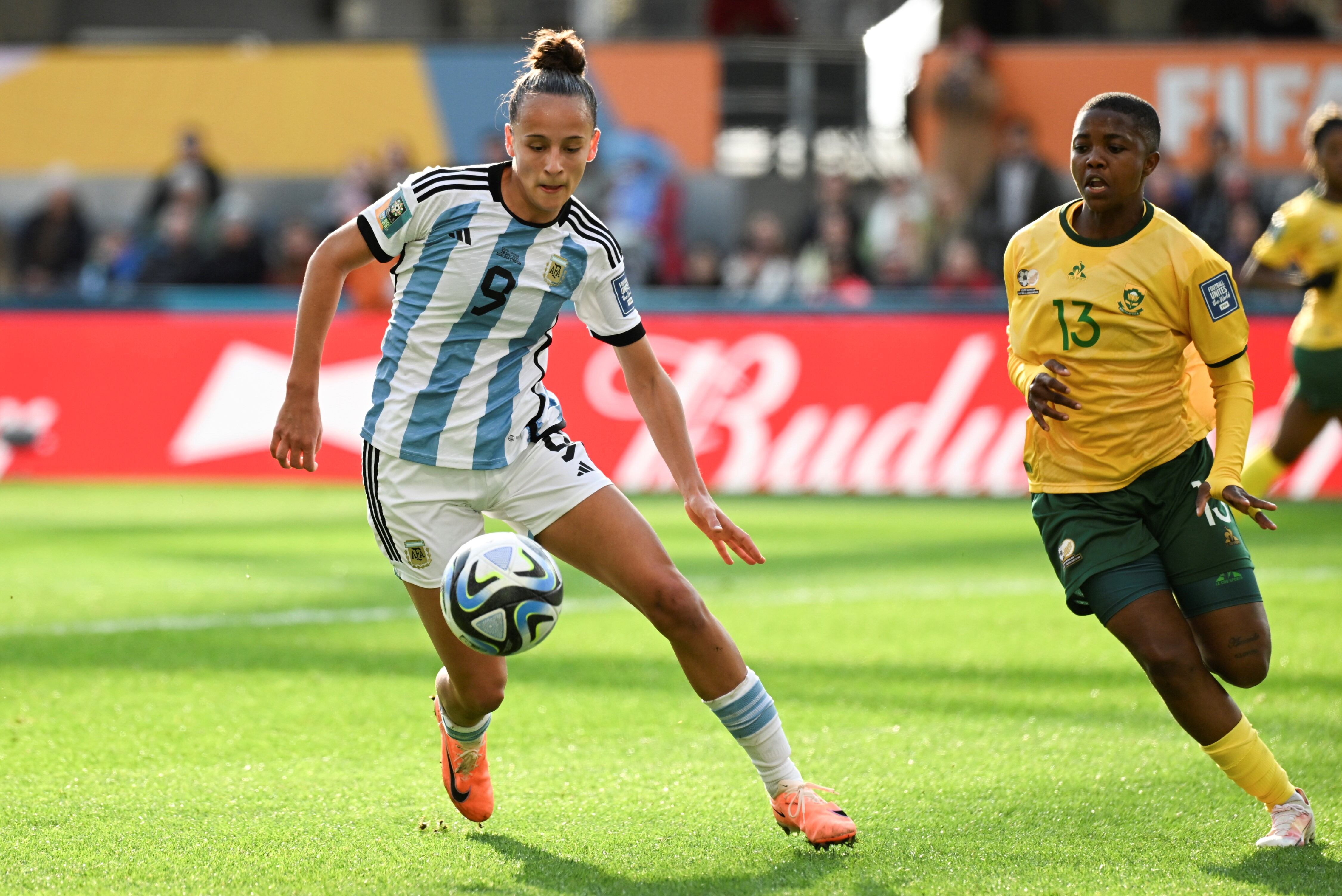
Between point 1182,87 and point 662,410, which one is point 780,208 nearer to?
point 1182,87

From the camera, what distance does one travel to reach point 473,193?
4426 millimetres

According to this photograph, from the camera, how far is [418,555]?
14.8 ft

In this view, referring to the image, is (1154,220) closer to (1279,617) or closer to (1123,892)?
(1123,892)

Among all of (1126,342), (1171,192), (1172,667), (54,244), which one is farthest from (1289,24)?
(1172,667)

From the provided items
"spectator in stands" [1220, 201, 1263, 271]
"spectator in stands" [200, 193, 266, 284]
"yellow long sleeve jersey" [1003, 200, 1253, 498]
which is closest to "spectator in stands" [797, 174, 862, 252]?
"spectator in stands" [1220, 201, 1263, 271]

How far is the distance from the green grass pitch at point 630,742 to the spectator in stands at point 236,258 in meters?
6.49

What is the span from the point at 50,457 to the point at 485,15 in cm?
1073

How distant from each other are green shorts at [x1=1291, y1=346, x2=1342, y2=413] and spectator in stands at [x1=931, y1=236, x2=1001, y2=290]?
239 inches

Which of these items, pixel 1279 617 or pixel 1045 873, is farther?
pixel 1279 617

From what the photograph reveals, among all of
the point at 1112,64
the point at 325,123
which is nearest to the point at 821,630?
the point at 1112,64

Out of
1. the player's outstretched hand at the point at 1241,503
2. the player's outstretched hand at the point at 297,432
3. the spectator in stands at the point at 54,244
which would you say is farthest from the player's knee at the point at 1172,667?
the spectator in stands at the point at 54,244

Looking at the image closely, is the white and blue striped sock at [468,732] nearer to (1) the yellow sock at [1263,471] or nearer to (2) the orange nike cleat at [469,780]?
(2) the orange nike cleat at [469,780]

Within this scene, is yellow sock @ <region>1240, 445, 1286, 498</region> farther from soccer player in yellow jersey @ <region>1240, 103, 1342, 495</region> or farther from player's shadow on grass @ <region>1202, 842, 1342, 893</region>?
player's shadow on grass @ <region>1202, 842, 1342, 893</region>

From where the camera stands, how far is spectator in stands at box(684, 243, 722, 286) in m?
15.8
